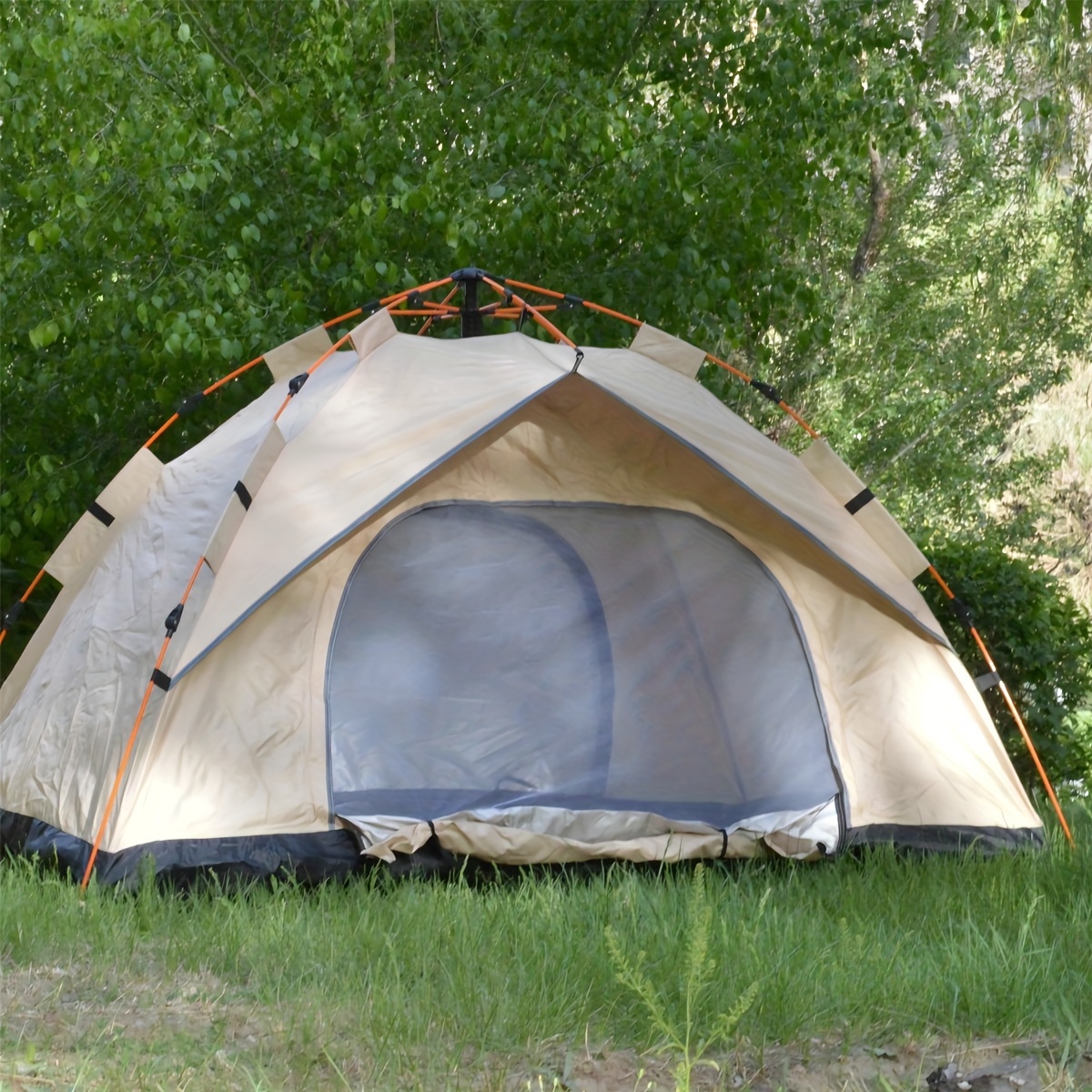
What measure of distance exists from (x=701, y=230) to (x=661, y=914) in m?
4.23

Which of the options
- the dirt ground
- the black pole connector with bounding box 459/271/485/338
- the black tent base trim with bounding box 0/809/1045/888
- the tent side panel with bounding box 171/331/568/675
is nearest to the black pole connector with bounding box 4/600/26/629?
the black tent base trim with bounding box 0/809/1045/888

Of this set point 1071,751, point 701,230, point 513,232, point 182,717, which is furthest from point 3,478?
point 1071,751

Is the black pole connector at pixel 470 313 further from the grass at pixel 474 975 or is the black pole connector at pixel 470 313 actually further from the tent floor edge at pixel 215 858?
the grass at pixel 474 975

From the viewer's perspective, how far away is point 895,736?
4359 millimetres

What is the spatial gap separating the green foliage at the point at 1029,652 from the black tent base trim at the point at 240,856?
2010 mm

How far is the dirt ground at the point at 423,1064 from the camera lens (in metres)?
2.42

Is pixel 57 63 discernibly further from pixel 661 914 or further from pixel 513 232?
pixel 661 914

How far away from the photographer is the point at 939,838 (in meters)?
4.22

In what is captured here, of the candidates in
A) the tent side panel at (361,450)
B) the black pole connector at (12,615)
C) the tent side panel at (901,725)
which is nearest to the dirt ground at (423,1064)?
the tent side panel at (361,450)

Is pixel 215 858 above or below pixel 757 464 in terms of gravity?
below

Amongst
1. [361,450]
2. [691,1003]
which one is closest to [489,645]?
[361,450]

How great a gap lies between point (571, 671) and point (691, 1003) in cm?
192

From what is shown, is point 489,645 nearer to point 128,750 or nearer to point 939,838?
point 128,750

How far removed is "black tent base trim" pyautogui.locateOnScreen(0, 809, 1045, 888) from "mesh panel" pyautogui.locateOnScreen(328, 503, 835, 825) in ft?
0.78
